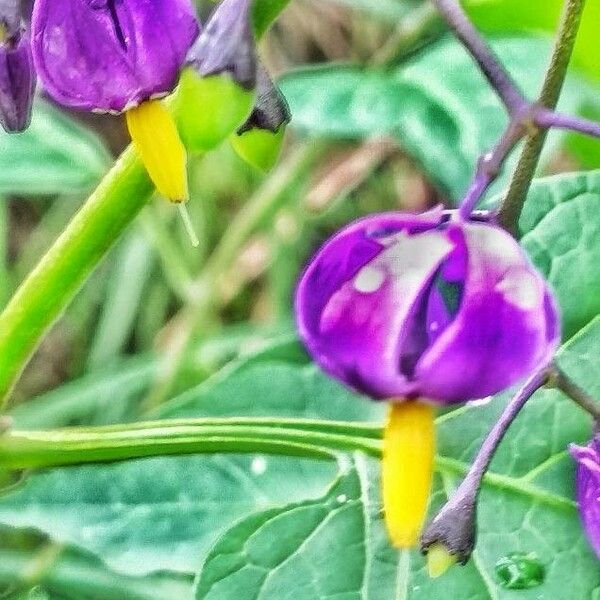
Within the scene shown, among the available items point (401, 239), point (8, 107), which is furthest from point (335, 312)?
point (8, 107)

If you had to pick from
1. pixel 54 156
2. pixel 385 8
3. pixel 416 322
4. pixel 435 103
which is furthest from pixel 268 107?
pixel 385 8

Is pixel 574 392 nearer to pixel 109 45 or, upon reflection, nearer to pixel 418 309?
pixel 418 309

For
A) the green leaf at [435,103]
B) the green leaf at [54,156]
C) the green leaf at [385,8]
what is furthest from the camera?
the green leaf at [385,8]

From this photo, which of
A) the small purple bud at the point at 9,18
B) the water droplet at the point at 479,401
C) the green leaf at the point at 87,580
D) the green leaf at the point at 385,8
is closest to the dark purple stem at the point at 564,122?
the water droplet at the point at 479,401

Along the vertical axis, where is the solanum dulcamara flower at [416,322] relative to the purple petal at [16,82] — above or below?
below

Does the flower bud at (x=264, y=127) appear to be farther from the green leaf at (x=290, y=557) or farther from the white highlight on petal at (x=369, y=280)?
the green leaf at (x=290, y=557)

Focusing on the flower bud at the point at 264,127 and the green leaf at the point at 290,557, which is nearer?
→ the flower bud at the point at 264,127

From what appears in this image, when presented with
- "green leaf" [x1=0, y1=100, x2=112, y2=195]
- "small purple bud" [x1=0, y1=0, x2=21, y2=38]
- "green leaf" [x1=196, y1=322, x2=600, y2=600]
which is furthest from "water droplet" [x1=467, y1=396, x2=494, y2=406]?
"green leaf" [x1=0, y1=100, x2=112, y2=195]
